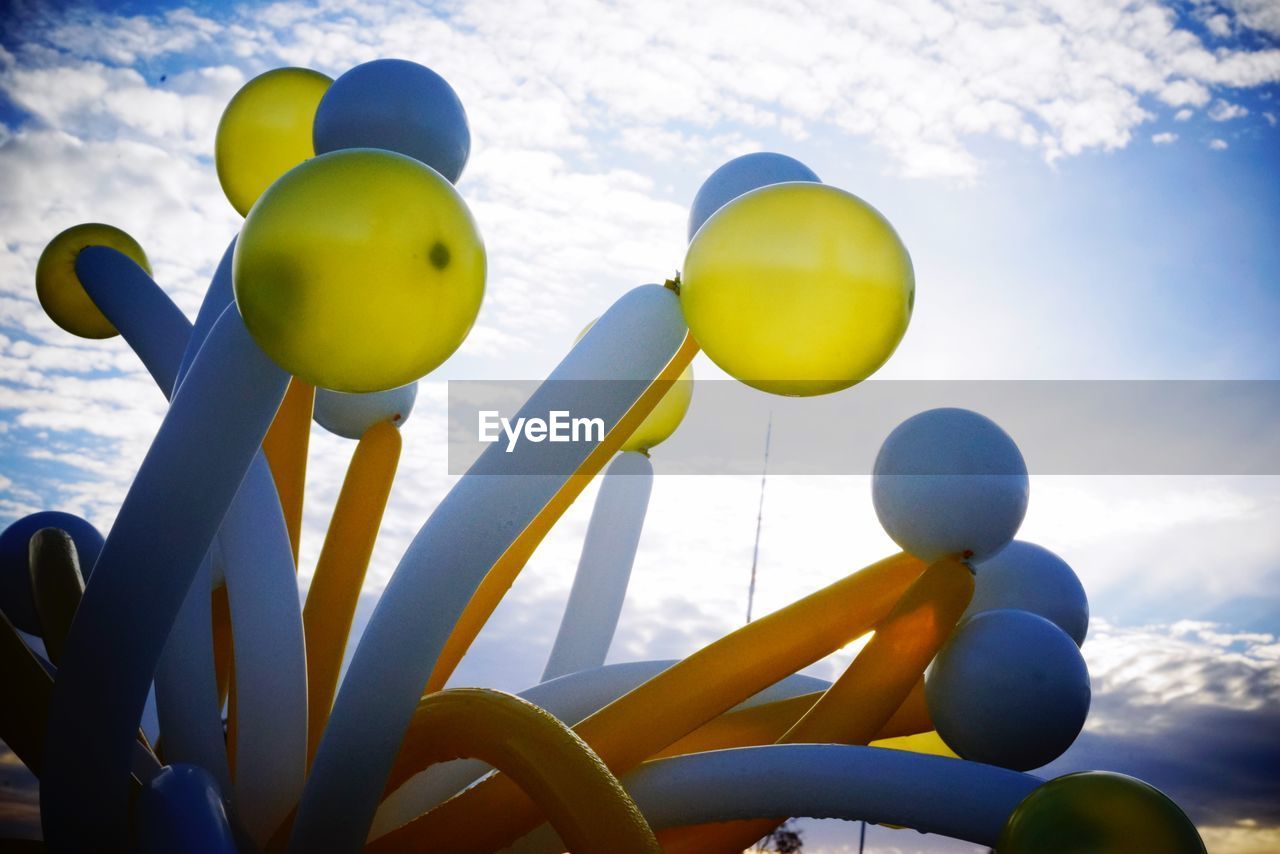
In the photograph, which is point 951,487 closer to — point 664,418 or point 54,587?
point 664,418

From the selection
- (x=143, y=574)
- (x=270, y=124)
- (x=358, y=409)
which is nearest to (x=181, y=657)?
(x=143, y=574)

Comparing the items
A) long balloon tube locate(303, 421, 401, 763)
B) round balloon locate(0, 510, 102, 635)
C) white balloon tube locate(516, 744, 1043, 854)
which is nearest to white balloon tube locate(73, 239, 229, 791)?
long balloon tube locate(303, 421, 401, 763)

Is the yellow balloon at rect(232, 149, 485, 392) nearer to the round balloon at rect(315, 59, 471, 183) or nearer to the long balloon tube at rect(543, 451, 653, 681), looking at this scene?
the round balloon at rect(315, 59, 471, 183)

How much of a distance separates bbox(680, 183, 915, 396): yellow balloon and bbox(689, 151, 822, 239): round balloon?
1320 millimetres

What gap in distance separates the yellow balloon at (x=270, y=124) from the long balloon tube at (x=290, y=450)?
46.3 inches

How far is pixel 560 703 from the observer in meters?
4.54

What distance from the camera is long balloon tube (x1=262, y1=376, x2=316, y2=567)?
198 inches

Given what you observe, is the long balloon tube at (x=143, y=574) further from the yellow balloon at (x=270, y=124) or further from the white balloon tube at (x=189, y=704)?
the yellow balloon at (x=270, y=124)

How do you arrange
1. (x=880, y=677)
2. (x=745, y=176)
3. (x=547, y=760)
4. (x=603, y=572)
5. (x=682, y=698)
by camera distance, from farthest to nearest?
(x=603, y=572), (x=745, y=176), (x=880, y=677), (x=682, y=698), (x=547, y=760)

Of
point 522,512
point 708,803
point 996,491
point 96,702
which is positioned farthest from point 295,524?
point 996,491

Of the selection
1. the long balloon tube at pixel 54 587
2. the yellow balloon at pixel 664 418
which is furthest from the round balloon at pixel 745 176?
the long balloon tube at pixel 54 587

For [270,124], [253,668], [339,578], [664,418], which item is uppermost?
[270,124]

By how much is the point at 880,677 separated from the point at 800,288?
1.95m

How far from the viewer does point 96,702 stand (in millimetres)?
3242
